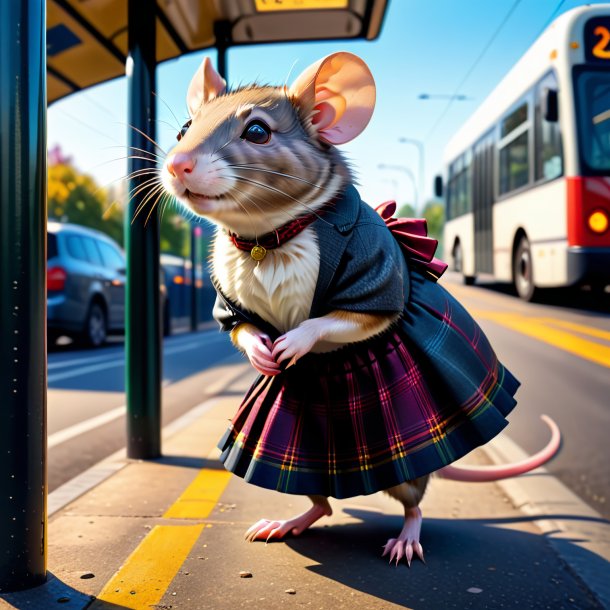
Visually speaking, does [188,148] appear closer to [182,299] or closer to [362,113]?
[362,113]

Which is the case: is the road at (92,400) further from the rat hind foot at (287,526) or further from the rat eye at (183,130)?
the rat eye at (183,130)

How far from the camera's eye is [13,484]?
1.87m

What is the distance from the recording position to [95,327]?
35.7 ft

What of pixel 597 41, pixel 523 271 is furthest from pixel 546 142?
pixel 523 271

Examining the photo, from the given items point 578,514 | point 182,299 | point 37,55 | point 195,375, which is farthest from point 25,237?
point 182,299

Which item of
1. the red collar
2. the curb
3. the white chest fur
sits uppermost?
the red collar

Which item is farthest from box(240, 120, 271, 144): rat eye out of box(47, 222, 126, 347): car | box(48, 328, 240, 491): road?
box(47, 222, 126, 347): car

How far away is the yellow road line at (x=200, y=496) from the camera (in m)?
2.70

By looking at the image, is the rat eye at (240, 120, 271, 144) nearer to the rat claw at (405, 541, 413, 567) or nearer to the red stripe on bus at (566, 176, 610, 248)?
the rat claw at (405, 541, 413, 567)

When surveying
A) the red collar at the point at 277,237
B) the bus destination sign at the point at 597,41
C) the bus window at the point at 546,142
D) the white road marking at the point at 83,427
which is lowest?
the white road marking at the point at 83,427

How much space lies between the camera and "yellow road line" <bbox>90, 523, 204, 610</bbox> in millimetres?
1914

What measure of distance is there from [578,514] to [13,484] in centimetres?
221

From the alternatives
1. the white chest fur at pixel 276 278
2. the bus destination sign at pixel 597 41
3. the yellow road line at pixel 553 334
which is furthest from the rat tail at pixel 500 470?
the bus destination sign at pixel 597 41

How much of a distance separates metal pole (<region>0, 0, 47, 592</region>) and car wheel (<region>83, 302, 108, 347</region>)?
29.5ft
